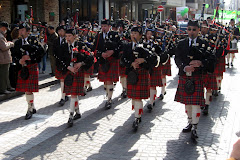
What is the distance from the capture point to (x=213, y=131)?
616cm

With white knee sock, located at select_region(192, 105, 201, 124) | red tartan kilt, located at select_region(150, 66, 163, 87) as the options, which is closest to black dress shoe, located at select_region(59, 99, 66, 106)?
red tartan kilt, located at select_region(150, 66, 163, 87)

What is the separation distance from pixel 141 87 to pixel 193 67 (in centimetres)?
112

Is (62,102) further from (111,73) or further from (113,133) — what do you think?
(113,133)

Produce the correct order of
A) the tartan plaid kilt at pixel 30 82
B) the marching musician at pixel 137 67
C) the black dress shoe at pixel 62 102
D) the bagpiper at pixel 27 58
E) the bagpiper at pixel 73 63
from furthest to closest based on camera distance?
the black dress shoe at pixel 62 102, the tartan plaid kilt at pixel 30 82, the bagpiper at pixel 27 58, the bagpiper at pixel 73 63, the marching musician at pixel 137 67

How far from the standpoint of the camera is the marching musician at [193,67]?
5.59 meters

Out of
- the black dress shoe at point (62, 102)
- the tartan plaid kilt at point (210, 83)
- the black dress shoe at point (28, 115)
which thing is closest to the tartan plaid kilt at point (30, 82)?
the black dress shoe at point (28, 115)

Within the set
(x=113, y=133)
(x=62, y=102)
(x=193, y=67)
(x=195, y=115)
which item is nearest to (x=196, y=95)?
(x=195, y=115)

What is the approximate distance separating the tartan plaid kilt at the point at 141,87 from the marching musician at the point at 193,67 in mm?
736

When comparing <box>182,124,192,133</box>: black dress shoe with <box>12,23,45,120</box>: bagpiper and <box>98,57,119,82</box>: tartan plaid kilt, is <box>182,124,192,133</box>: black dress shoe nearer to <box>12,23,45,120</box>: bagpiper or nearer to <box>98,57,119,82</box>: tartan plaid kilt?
<box>98,57,119,82</box>: tartan plaid kilt

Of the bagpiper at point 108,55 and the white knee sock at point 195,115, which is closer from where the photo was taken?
the white knee sock at point 195,115

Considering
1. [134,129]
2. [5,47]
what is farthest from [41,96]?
[134,129]

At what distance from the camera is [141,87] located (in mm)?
6219

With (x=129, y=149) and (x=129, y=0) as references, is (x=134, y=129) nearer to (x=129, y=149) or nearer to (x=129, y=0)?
(x=129, y=149)

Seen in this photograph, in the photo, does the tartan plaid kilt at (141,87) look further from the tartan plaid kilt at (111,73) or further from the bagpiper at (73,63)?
the tartan plaid kilt at (111,73)
